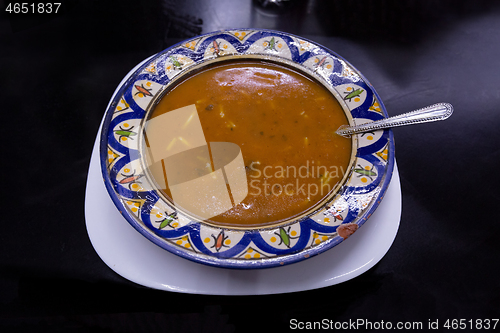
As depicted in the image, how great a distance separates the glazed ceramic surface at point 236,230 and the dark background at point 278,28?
0.37 m

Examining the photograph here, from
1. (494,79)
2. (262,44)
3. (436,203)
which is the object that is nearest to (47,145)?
(262,44)

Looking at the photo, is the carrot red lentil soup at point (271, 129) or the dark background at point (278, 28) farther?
the dark background at point (278, 28)

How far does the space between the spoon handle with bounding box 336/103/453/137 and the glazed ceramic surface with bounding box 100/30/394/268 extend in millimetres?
30

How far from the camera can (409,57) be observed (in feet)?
6.83

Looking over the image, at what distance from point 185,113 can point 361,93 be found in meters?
0.72

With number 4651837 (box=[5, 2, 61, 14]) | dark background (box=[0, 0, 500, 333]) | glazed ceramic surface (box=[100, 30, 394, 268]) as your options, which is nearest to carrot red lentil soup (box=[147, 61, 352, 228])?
glazed ceramic surface (box=[100, 30, 394, 268])

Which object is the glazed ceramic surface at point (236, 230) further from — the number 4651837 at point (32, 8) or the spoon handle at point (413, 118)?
the number 4651837 at point (32, 8)

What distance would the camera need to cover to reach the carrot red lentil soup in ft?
4.53

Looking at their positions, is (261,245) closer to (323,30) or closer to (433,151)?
(433,151)

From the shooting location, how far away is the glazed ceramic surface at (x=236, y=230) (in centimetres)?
123

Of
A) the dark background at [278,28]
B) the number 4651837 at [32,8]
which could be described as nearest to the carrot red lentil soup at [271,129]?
the dark background at [278,28]

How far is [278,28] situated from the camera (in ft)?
7.20

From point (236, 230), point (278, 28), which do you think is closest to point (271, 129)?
point (236, 230)

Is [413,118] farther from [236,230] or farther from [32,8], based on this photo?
[32,8]
